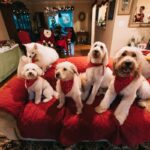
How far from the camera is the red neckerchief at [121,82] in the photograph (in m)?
1.08

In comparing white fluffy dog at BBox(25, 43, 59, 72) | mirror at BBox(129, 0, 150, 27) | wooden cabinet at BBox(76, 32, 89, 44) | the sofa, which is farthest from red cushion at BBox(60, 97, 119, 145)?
wooden cabinet at BBox(76, 32, 89, 44)

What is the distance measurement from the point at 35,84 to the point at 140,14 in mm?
3059

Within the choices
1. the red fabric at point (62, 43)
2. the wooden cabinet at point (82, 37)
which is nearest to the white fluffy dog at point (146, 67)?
the red fabric at point (62, 43)

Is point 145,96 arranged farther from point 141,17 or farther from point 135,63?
point 141,17

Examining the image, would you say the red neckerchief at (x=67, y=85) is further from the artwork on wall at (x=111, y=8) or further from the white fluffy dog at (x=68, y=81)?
the artwork on wall at (x=111, y=8)

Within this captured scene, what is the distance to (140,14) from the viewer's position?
309cm

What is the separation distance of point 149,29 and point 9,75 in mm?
3677

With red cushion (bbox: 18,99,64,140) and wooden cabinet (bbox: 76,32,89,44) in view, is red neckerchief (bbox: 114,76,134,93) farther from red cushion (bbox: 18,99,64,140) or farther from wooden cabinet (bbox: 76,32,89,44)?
wooden cabinet (bbox: 76,32,89,44)

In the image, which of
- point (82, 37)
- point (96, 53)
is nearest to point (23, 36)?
point (96, 53)

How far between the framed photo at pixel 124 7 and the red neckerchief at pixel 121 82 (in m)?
2.58

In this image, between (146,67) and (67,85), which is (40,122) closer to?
(67,85)

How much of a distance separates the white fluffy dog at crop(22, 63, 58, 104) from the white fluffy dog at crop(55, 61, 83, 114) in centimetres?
21

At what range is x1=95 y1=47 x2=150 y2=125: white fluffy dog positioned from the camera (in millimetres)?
987

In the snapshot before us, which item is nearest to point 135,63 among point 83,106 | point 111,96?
point 111,96
